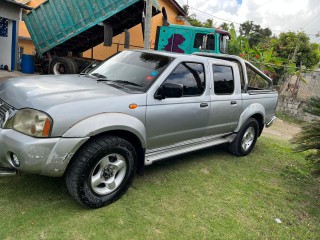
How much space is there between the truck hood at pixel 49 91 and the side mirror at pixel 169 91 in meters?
0.48

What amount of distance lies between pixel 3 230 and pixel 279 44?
1071 inches

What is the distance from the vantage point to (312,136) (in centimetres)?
465

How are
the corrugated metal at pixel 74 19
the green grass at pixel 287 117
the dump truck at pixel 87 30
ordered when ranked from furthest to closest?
the green grass at pixel 287 117 → the dump truck at pixel 87 30 → the corrugated metal at pixel 74 19

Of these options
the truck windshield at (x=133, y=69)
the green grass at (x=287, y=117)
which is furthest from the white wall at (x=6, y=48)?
the green grass at (x=287, y=117)

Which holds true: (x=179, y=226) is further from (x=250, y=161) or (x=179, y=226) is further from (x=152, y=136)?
(x=250, y=161)

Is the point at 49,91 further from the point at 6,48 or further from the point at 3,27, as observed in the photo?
the point at 6,48

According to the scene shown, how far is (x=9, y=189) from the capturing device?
3.46 metres

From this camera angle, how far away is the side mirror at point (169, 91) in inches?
142

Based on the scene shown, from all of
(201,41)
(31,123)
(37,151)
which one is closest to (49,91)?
(31,123)

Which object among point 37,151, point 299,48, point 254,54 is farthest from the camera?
point 299,48

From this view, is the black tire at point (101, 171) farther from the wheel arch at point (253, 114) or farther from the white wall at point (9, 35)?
the white wall at point (9, 35)

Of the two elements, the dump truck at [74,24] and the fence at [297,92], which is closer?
the dump truck at [74,24]

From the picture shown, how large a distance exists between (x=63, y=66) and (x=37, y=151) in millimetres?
9628

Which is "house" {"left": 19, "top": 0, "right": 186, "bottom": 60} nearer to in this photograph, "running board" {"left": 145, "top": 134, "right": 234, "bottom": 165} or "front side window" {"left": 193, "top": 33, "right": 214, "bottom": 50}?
"front side window" {"left": 193, "top": 33, "right": 214, "bottom": 50}
